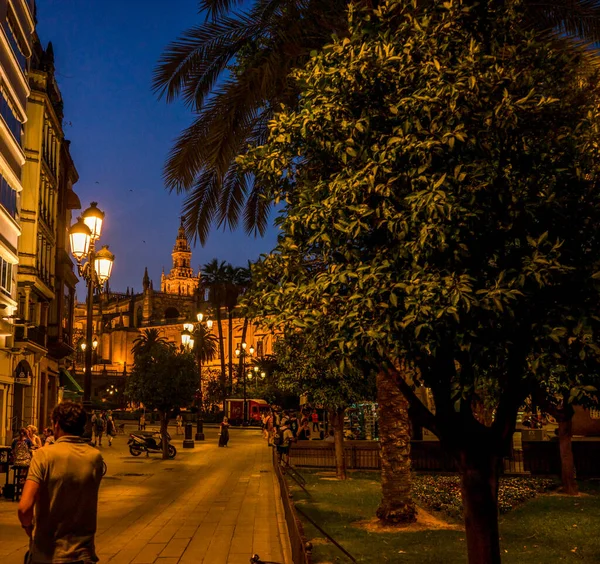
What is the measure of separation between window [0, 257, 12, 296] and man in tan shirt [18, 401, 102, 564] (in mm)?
22994

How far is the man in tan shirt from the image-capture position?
4.32 m

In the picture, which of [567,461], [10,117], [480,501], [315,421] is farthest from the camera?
[315,421]

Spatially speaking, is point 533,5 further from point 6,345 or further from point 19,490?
point 6,345

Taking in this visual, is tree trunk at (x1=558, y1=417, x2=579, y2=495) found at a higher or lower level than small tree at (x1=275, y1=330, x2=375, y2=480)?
lower

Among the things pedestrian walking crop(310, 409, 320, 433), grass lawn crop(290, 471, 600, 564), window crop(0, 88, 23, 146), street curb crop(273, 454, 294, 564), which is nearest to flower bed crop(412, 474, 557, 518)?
grass lawn crop(290, 471, 600, 564)

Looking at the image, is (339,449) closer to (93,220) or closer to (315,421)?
(93,220)

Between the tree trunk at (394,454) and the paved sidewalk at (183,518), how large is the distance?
2.06m

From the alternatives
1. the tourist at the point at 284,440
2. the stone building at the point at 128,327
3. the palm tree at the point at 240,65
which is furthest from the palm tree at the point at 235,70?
the stone building at the point at 128,327

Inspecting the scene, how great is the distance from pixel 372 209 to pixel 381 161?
16.8 inches

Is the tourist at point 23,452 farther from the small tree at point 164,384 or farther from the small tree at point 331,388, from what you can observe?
the small tree at point 164,384

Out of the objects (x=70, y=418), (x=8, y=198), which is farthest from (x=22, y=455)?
(x=8, y=198)

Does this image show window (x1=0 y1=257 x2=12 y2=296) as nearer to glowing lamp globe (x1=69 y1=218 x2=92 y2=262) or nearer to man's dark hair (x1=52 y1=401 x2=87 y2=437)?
glowing lamp globe (x1=69 y1=218 x2=92 y2=262)

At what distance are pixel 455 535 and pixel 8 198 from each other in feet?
68.7

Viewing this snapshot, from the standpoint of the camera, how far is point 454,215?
5.88 meters
